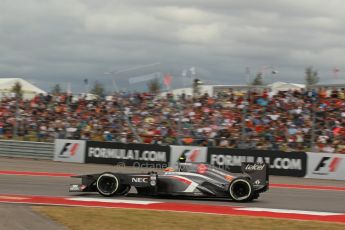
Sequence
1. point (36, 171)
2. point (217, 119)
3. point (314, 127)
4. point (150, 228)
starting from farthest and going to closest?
point (217, 119)
point (314, 127)
point (36, 171)
point (150, 228)

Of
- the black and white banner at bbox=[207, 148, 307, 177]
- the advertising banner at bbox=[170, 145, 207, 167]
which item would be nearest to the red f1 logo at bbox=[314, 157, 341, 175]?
the black and white banner at bbox=[207, 148, 307, 177]

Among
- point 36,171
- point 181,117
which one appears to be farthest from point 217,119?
point 36,171

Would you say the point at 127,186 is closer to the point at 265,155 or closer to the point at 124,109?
the point at 265,155

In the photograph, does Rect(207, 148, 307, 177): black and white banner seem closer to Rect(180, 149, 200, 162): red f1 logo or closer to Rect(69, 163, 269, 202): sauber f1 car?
Rect(180, 149, 200, 162): red f1 logo

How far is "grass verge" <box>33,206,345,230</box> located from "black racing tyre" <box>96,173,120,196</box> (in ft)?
6.95

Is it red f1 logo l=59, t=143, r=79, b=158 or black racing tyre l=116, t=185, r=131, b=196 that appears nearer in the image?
black racing tyre l=116, t=185, r=131, b=196

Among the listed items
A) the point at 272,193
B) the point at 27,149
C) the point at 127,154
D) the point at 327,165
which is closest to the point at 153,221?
the point at 272,193

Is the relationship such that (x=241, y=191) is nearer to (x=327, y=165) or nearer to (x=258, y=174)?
(x=258, y=174)

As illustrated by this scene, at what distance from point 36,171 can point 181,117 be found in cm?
672

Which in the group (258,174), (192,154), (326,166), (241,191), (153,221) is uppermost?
(192,154)

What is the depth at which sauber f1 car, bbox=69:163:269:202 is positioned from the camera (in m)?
11.6

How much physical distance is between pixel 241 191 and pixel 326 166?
10819 millimetres

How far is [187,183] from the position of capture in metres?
11.6

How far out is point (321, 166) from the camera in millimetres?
21625
